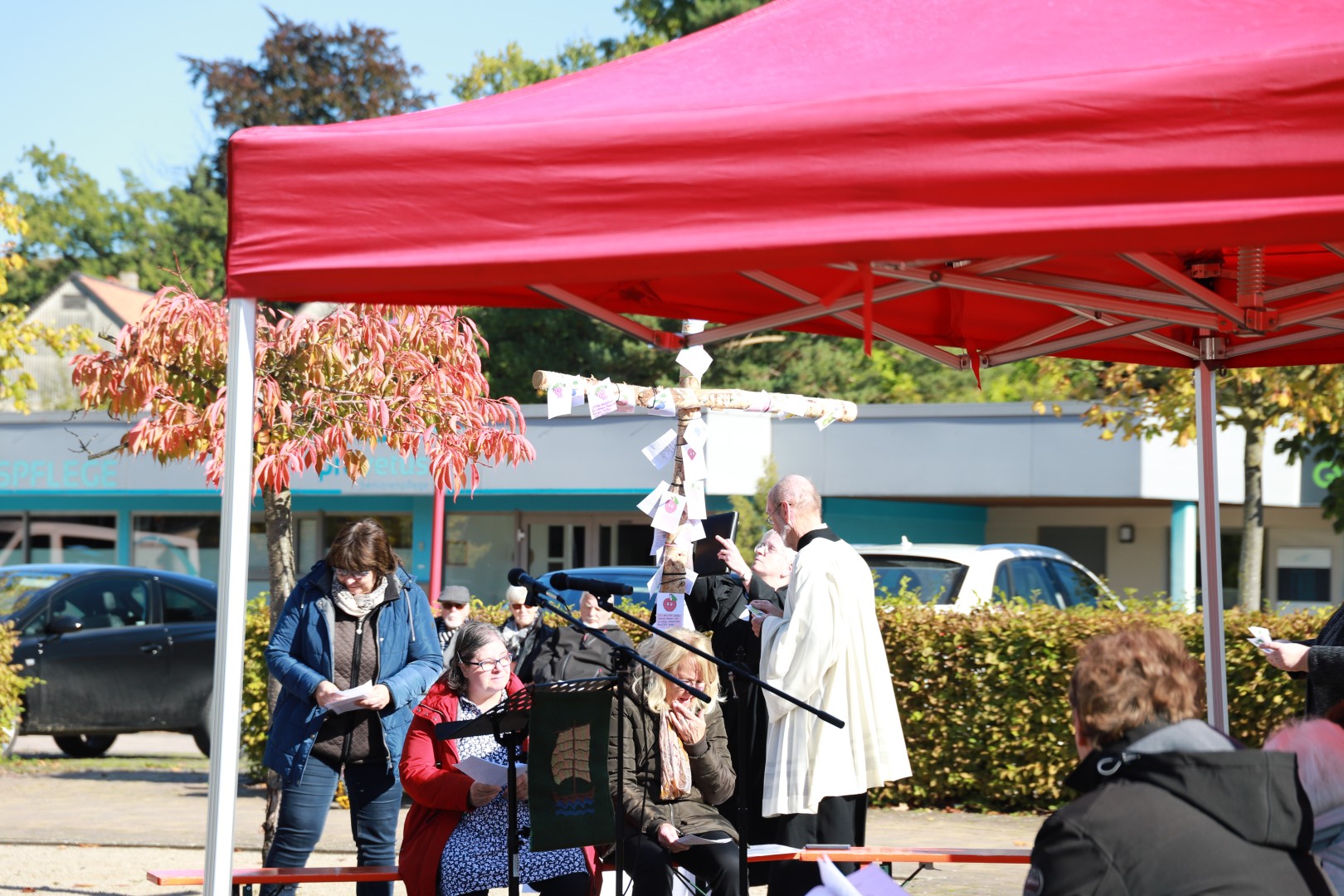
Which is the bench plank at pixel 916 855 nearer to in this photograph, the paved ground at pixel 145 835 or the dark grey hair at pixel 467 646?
the dark grey hair at pixel 467 646

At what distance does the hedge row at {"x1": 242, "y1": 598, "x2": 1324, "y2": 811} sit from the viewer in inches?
366

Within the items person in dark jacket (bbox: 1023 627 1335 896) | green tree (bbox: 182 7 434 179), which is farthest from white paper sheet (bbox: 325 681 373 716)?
green tree (bbox: 182 7 434 179)

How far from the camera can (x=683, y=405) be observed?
7652 millimetres

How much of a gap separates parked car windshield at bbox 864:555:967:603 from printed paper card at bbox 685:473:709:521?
3793mm

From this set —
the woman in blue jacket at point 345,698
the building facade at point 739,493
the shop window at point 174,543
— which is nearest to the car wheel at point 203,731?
the woman in blue jacket at point 345,698

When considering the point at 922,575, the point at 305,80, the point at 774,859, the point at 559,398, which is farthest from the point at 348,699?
the point at 305,80

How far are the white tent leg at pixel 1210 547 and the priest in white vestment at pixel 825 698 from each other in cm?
117

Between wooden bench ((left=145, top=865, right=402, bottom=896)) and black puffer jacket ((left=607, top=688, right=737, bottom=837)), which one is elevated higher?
black puffer jacket ((left=607, top=688, right=737, bottom=837))

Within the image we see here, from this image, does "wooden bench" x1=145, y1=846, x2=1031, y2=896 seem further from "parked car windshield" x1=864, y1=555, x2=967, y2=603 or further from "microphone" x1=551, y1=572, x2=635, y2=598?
"parked car windshield" x1=864, y1=555, x2=967, y2=603

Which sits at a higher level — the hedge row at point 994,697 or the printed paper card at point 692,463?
the printed paper card at point 692,463

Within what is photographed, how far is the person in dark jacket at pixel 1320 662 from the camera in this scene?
4.16 metres

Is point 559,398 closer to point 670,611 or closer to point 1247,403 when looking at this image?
point 670,611

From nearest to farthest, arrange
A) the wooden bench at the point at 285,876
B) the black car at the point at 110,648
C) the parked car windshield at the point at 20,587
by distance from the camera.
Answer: the wooden bench at the point at 285,876
the black car at the point at 110,648
the parked car windshield at the point at 20,587

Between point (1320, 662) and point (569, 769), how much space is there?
217cm
